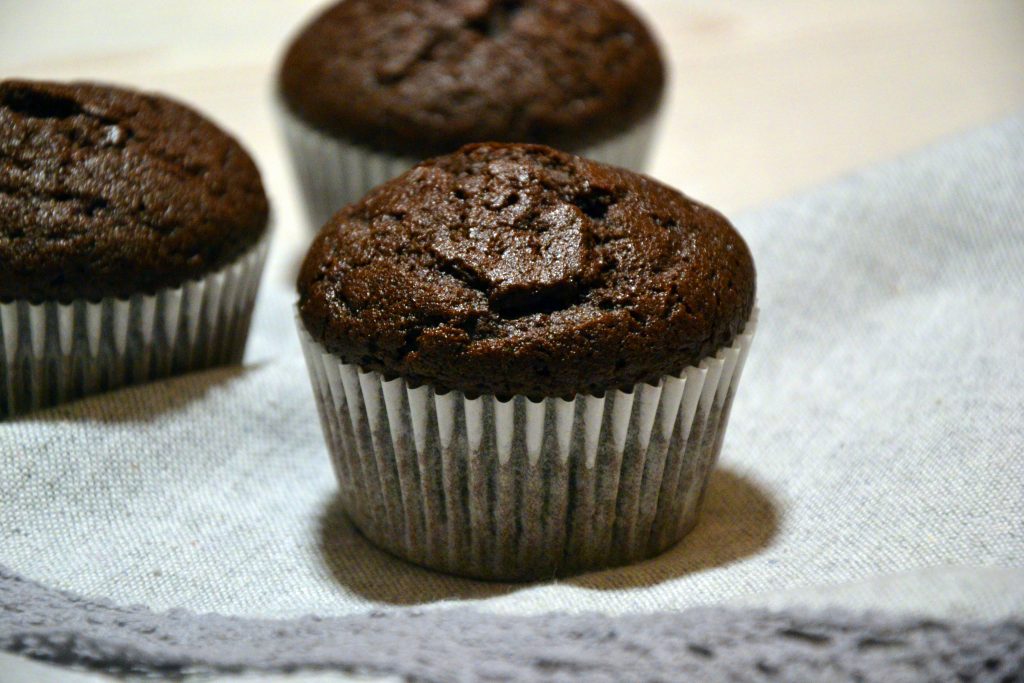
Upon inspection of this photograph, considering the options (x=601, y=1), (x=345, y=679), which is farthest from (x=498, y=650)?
(x=601, y=1)

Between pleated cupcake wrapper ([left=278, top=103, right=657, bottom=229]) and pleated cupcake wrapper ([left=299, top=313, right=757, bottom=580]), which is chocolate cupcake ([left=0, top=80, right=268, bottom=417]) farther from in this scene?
pleated cupcake wrapper ([left=278, top=103, right=657, bottom=229])

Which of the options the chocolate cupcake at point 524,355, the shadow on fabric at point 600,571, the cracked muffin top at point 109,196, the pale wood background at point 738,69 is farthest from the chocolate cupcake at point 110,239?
the pale wood background at point 738,69

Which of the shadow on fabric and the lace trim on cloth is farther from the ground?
the lace trim on cloth

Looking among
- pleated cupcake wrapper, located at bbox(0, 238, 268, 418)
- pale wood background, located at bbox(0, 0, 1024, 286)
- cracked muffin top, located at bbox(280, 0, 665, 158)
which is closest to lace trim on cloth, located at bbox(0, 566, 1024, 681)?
pleated cupcake wrapper, located at bbox(0, 238, 268, 418)

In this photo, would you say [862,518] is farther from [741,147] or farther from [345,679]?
[741,147]

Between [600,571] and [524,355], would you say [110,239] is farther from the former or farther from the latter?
[600,571]

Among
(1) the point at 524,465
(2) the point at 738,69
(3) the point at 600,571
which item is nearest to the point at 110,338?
(1) the point at 524,465
